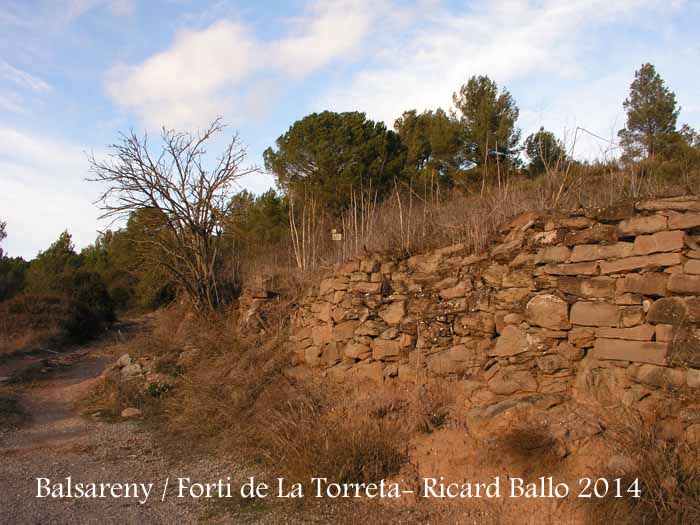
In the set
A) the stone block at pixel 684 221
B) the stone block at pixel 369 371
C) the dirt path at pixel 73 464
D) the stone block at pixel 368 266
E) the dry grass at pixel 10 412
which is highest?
the stone block at pixel 684 221

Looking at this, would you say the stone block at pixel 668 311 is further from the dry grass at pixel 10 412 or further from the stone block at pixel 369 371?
the dry grass at pixel 10 412

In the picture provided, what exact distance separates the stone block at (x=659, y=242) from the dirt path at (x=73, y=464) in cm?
448

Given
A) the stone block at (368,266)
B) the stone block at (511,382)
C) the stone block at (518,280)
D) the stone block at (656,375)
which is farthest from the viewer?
the stone block at (368,266)

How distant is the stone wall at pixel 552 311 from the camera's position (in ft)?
13.7

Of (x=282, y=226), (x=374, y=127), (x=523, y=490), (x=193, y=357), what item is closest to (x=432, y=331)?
(x=523, y=490)

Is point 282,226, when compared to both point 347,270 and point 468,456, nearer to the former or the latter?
point 347,270

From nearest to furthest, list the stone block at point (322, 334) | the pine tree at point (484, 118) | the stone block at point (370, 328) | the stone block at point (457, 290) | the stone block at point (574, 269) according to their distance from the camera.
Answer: the stone block at point (574, 269)
the stone block at point (457, 290)
the stone block at point (370, 328)
the stone block at point (322, 334)
the pine tree at point (484, 118)

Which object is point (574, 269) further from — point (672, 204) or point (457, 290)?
point (457, 290)

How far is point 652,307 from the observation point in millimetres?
4262

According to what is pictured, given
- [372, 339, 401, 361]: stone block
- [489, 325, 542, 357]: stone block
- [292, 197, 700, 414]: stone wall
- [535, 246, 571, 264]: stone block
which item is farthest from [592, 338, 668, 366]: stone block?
[372, 339, 401, 361]: stone block

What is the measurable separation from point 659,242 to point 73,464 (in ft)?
21.0

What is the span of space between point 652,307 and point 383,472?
2704mm

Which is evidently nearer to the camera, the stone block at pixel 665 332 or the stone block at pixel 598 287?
the stone block at pixel 665 332

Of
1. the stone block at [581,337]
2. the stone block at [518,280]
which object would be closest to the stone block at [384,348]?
the stone block at [518,280]
